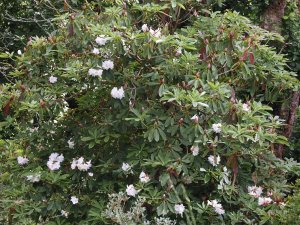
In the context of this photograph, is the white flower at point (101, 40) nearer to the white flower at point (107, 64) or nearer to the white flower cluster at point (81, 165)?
the white flower at point (107, 64)

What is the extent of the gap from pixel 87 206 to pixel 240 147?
1.16 m

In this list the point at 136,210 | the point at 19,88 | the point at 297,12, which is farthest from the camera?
the point at 297,12

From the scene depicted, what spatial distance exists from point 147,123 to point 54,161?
0.77 meters

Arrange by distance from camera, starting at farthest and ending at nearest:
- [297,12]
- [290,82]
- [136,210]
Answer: [297,12]
[290,82]
[136,210]

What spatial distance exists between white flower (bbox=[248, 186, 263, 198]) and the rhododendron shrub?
1cm

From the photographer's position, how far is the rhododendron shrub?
3.52 m

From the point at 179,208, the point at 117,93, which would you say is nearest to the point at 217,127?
the point at 179,208

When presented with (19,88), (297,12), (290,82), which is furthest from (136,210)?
(297,12)

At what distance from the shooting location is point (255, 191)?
150 inches

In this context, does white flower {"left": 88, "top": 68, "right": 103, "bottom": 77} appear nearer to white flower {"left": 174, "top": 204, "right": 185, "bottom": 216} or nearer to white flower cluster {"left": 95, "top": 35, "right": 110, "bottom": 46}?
white flower cluster {"left": 95, "top": 35, "right": 110, "bottom": 46}

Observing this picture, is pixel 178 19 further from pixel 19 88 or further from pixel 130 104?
pixel 19 88

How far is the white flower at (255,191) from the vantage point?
12.4 ft

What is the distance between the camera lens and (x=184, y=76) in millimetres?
3641

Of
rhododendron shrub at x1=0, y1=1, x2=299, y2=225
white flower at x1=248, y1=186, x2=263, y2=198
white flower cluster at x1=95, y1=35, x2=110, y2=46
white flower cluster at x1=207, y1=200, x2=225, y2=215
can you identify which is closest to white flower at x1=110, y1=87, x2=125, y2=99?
rhododendron shrub at x1=0, y1=1, x2=299, y2=225
